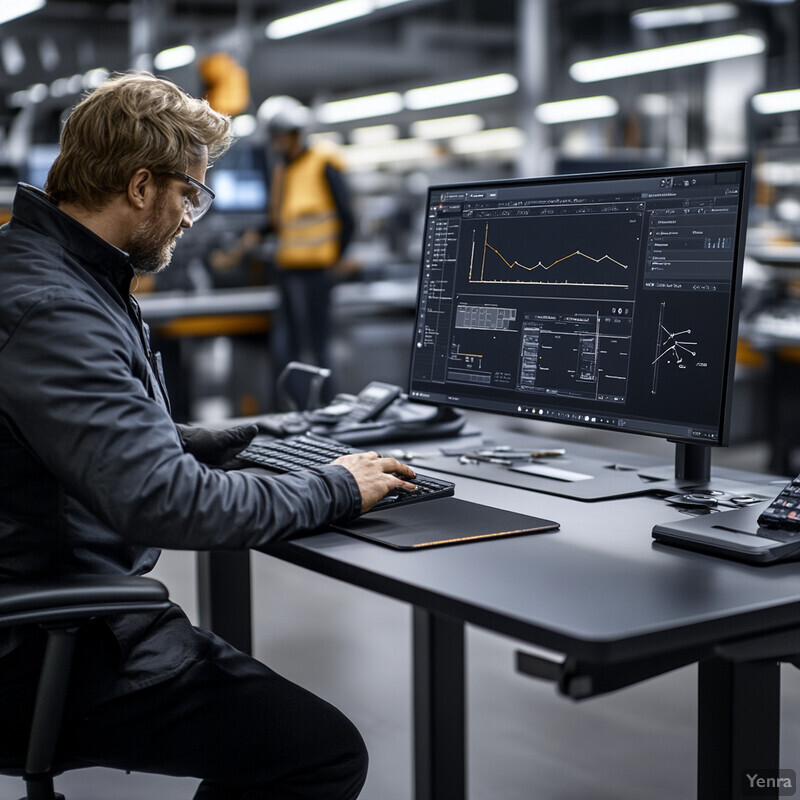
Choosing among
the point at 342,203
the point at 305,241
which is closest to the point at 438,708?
the point at 305,241

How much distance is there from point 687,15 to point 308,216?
731 cm

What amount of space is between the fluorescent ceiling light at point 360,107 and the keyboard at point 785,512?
14.1 metres

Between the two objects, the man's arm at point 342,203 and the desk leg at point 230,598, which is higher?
the man's arm at point 342,203

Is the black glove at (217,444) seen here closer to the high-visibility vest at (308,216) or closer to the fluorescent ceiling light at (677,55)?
the high-visibility vest at (308,216)

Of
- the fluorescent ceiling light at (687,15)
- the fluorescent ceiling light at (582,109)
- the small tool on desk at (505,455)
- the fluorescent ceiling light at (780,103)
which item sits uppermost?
the fluorescent ceiling light at (687,15)

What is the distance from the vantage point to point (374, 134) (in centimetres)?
1819

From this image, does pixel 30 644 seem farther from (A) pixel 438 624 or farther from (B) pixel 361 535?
(A) pixel 438 624

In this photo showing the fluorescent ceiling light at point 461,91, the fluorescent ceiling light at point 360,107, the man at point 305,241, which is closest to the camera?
the man at point 305,241

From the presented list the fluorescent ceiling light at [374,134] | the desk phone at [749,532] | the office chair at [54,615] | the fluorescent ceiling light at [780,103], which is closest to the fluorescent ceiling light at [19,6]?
the fluorescent ceiling light at [780,103]

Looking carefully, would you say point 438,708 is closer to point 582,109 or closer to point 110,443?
point 110,443

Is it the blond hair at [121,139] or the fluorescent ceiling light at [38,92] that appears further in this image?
the fluorescent ceiling light at [38,92]

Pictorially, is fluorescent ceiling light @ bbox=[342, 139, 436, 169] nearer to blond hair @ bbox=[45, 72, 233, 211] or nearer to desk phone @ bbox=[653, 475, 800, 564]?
blond hair @ bbox=[45, 72, 233, 211]

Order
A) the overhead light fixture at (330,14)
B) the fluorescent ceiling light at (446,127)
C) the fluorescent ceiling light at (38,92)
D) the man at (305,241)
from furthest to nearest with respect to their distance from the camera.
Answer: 1. the fluorescent ceiling light at (446,127)
2. the fluorescent ceiling light at (38,92)
3. the overhead light fixture at (330,14)
4. the man at (305,241)

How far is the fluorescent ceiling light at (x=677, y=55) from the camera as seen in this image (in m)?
8.59
